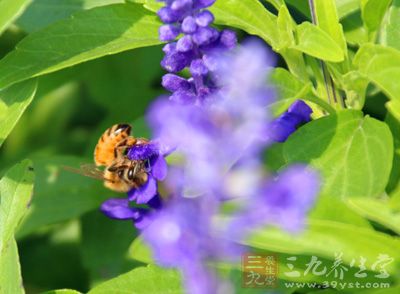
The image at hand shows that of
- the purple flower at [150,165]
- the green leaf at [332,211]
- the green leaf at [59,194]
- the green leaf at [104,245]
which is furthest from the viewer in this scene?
the green leaf at [104,245]

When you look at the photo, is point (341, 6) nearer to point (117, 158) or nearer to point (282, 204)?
point (117, 158)

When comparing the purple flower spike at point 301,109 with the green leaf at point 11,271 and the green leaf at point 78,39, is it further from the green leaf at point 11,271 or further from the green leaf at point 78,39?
the green leaf at point 11,271

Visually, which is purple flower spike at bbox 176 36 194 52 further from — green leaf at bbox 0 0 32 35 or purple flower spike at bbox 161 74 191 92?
green leaf at bbox 0 0 32 35

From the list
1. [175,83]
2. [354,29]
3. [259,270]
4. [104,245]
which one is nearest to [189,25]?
[175,83]

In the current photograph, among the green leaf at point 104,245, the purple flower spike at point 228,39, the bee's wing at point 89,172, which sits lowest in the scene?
the green leaf at point 104,245

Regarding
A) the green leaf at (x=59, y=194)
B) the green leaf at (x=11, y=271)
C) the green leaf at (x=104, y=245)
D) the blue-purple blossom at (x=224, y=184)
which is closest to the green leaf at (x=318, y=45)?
the blue-purple blossom at (x=224, y=184)

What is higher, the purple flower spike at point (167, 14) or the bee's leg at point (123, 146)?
the purple flower spike at point (167, 14)

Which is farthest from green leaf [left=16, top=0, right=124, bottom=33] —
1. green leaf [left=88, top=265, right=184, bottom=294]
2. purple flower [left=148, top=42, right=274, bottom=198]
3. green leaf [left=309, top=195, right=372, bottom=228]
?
purple flower [left=148, top=42, right=274, bottom=198]
